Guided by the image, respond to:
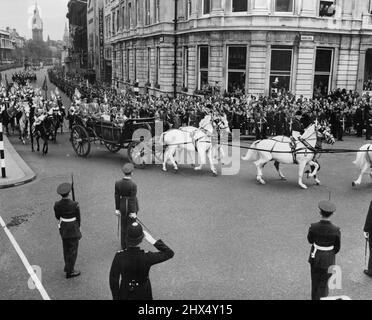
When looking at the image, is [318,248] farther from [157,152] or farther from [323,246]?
[157,152]

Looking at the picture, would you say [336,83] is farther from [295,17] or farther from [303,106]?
[303,106]

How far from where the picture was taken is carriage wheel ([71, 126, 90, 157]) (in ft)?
52.6

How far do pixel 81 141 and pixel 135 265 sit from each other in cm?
1204

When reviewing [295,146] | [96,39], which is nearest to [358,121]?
[295,146]

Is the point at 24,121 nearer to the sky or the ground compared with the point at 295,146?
nearer to the ground

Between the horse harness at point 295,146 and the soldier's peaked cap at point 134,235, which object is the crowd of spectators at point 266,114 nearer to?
the horse harness at point 295,146

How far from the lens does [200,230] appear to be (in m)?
9.09

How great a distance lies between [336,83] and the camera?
27.5m

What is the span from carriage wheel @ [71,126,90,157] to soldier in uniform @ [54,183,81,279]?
29.7 ft

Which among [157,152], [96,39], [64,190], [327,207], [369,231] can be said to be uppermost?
[96,39]

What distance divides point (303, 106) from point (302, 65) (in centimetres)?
633
